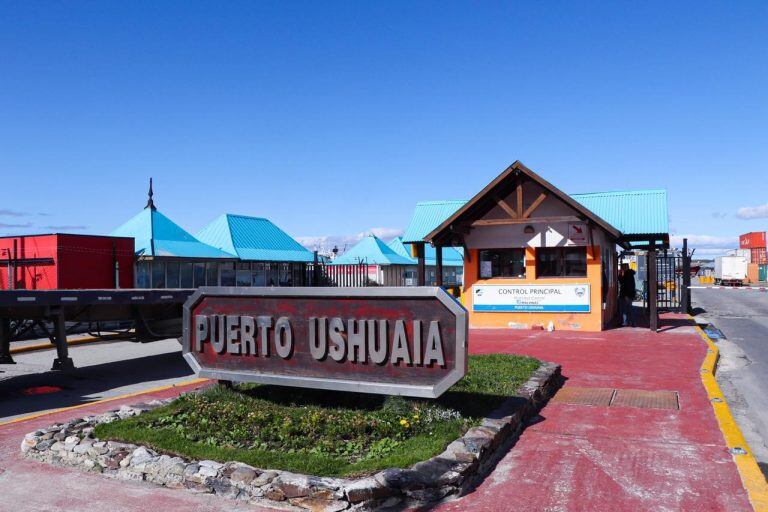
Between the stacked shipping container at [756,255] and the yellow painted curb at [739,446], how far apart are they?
64411 millimetres

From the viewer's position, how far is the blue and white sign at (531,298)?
17.5 meters

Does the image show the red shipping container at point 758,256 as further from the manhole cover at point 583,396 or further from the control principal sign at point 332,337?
the control principal sign at point 332,337

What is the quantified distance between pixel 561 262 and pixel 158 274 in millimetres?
14733

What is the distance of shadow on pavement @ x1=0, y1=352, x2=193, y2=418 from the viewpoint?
9.33m

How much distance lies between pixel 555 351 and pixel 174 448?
371 inches

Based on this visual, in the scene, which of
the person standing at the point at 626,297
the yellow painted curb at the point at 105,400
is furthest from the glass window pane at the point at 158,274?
the person standing at the point at 626,297

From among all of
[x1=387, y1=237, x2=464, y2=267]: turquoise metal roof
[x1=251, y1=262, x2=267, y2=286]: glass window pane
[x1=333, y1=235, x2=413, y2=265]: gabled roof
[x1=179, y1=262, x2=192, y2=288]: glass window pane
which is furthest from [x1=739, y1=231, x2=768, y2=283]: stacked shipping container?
[x1=179, y1=262, x2=192, y2=288]: glass window pane

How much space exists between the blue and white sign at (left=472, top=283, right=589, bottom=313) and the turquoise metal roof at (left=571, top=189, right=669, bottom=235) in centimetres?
248

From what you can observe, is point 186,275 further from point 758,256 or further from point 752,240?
point 752,240

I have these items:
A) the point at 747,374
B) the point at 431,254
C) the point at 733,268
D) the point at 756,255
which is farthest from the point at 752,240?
the point at 747,374

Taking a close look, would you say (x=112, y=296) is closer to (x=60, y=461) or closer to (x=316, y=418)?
(x=60, y=461)

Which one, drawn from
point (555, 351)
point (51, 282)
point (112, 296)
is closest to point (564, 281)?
point (555, 351)

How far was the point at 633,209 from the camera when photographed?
1911cm

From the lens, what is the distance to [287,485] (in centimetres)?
505
